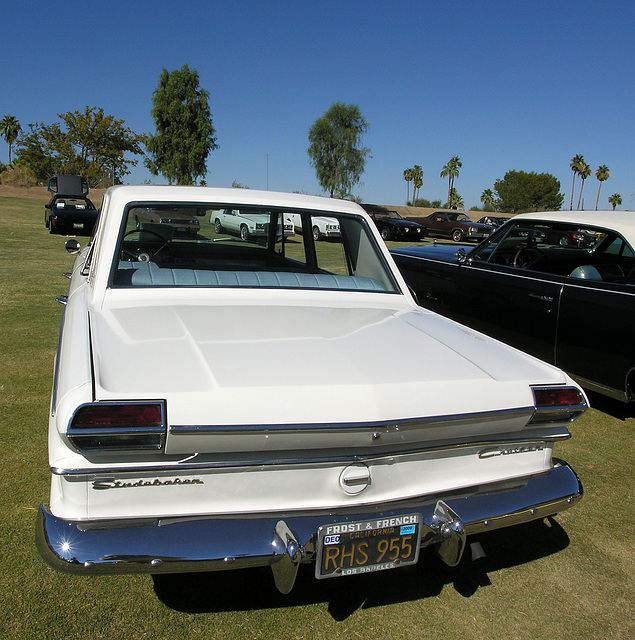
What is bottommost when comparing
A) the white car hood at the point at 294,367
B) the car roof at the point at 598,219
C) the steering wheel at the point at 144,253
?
the white car hood at the point at 294,367

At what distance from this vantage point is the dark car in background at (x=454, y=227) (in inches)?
1019

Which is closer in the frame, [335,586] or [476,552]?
[476,552]

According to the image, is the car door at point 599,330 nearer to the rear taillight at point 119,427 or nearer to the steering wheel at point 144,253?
the steering wheel at point 144,253

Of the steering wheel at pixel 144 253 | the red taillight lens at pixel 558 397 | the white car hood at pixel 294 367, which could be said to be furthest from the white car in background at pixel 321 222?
the red taillight lens at pixel 558 397

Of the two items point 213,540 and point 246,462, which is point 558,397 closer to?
point 246,462

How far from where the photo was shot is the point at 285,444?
71.1 inches

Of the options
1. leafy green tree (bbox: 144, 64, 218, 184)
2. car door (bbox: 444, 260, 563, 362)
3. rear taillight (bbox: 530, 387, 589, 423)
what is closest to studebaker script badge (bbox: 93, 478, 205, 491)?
rear taillight (bbox: 530, 387, 589, 423)

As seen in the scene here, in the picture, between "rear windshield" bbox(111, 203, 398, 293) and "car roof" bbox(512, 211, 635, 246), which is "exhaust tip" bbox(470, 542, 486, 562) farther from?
"car roof" bbox(512, 211, 635, 246)

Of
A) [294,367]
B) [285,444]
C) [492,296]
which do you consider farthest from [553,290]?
[285,444]

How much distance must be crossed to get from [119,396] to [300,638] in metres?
1.08

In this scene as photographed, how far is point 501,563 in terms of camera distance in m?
2.55

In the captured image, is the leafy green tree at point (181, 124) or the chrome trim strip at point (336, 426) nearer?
the chrome trim strip at point (336, 426)

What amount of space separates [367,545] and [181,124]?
4071 centimetres

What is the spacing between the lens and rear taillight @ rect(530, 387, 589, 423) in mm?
2104
